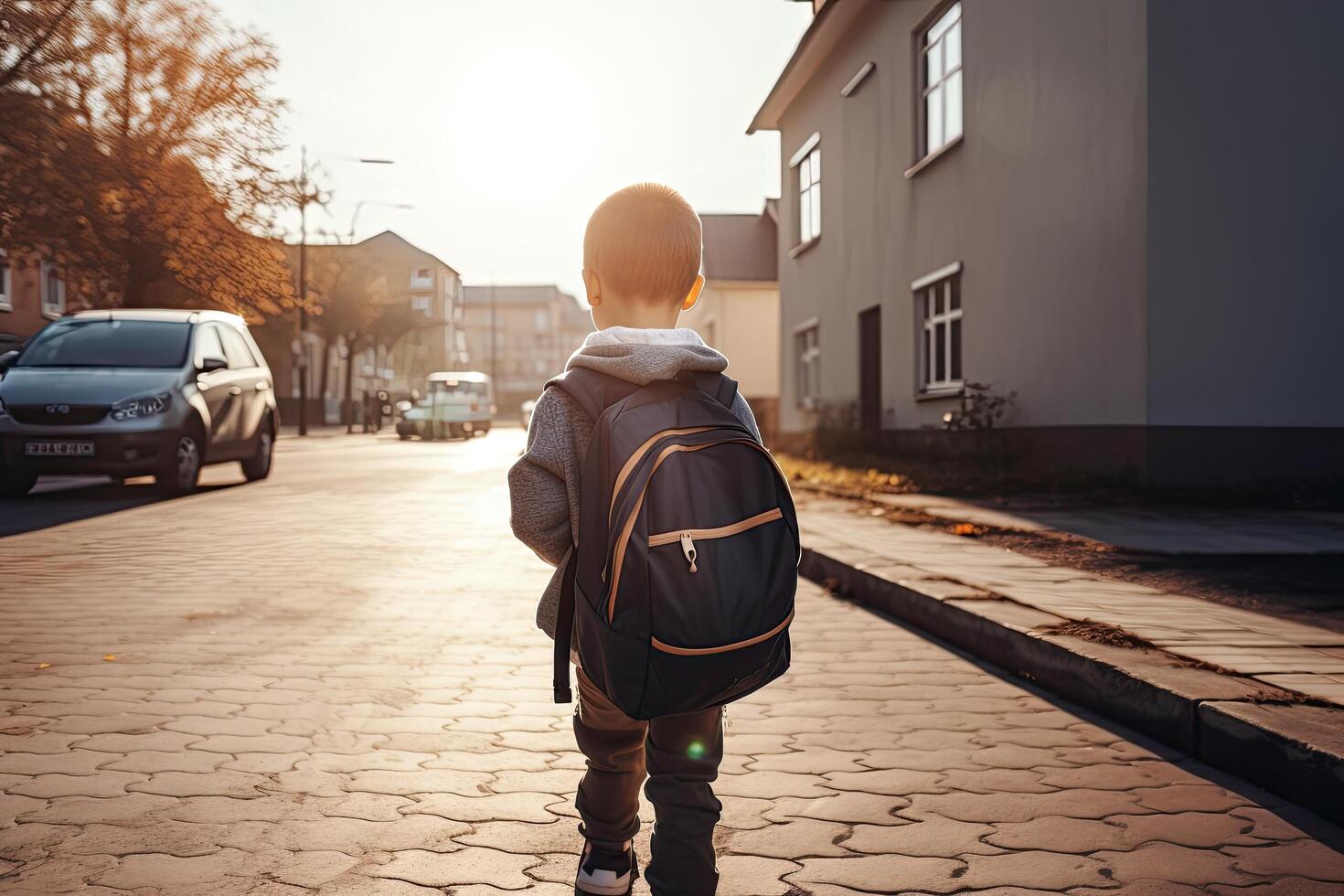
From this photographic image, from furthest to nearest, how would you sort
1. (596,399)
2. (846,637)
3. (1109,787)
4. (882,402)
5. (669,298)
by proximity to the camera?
1. (882,402)
2. (846,637)
3. (1109,787)
4. (669,298)
5. (596,399)

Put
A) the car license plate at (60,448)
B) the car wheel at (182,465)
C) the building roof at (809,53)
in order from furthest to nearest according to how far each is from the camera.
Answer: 1. the building roof at (809,53)
2. the car wheel at (182,465)
3. the car license plate at (60,448)

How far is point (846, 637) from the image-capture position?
5.49 m

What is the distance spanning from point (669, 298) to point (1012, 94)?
11118 millimetres

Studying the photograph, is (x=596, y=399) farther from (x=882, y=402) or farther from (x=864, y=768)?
(x=882, y=402)

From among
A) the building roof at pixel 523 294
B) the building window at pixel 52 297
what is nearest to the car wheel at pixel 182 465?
the building window at pixel 52 297

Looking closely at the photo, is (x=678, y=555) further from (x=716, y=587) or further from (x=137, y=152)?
(x=137, y=152)

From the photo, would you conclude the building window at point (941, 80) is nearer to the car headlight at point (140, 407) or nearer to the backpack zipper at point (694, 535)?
the car headlight at point (140, 407)

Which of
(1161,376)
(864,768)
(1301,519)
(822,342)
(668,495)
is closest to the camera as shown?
(668,495)

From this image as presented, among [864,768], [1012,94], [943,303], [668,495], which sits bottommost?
[864,768]

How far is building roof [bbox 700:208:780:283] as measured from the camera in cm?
3562

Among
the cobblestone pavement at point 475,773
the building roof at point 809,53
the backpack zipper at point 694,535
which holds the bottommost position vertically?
the cobblestone pavement at point 475,773

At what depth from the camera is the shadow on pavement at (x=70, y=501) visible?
9711 millimetres

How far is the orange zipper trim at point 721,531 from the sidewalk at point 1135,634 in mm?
1800

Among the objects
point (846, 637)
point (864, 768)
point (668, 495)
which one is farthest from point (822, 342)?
point (668, 495)
